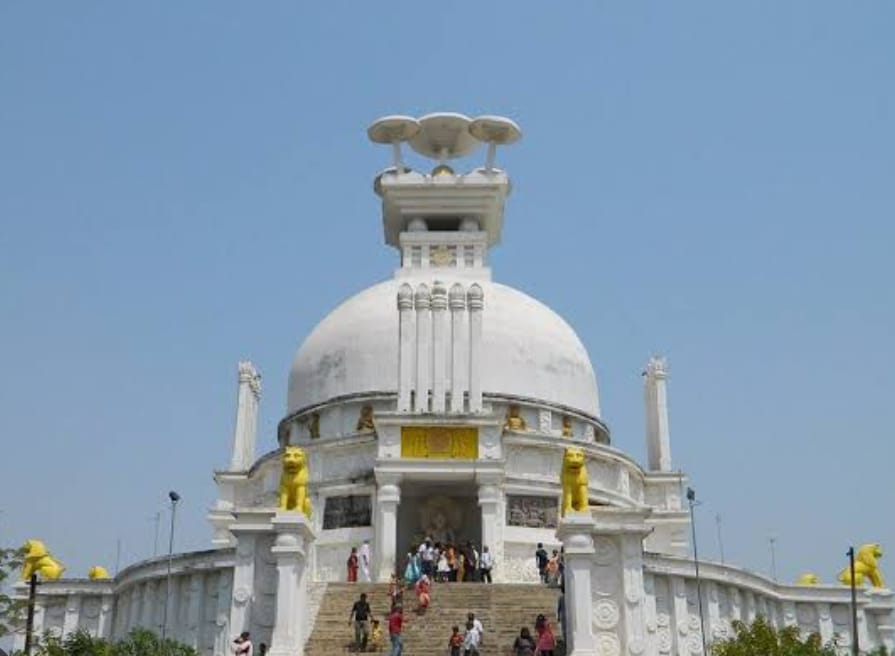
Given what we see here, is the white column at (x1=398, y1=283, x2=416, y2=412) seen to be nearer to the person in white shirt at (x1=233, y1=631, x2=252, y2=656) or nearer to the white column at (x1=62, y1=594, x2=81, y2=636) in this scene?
the white column at (x1=62, y1=594, x2=81, y2=636)

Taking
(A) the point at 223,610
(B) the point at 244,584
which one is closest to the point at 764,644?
(B) the point at 244,584

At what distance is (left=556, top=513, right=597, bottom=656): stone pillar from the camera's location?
2725 centimetres

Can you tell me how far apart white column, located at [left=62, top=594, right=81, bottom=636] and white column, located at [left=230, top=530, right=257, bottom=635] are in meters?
14.5

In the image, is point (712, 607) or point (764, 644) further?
point (712, 607)

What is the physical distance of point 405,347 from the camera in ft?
140

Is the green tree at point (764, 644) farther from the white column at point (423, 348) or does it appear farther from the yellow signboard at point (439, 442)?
the white column at point (423, 348)

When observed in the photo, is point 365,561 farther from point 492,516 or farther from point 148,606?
Result: point 148,606

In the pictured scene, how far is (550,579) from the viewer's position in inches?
1326

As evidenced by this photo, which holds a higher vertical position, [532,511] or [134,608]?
[532,511]

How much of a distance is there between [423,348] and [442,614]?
14.2m

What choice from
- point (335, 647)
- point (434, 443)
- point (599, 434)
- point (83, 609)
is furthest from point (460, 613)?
point (599, 434)

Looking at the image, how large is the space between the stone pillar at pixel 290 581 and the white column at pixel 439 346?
1276cm

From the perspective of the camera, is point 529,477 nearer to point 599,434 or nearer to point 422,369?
point 422,369

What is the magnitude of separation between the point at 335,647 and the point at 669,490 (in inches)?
979
